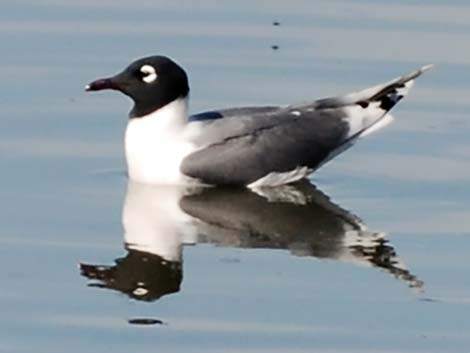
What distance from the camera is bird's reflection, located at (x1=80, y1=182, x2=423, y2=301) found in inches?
406

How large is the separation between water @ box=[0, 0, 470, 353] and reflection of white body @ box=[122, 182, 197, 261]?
0.08 feet

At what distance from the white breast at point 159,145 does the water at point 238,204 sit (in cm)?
18

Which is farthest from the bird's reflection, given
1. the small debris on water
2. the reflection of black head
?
the small debris on water

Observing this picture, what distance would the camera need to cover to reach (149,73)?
12609 mm

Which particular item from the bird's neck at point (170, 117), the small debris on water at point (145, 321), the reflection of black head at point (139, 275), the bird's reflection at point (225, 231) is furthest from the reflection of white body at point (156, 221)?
the small debris on water at point (145, 321)

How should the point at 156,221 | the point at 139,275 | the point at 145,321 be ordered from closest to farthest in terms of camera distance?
the point at 145,321 → the point at 139,275 → the point at 156,221

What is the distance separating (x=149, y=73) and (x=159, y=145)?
0.45m

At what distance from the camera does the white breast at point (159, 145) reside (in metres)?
12.4

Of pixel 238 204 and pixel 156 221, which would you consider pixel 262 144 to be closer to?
pixel 238 204

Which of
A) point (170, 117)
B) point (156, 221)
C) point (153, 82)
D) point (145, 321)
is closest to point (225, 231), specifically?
point (156, 221)

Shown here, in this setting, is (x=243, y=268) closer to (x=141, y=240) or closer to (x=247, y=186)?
(x=141, y=240)

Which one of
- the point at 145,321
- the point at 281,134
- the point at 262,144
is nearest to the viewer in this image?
the point at 145,321

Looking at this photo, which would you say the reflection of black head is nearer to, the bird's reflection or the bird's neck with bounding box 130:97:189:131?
the bird's reflection

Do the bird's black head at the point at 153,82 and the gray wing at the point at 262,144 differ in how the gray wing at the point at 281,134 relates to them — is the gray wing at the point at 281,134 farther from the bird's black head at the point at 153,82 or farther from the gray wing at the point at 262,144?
the bird's black head at the point at 153,82
